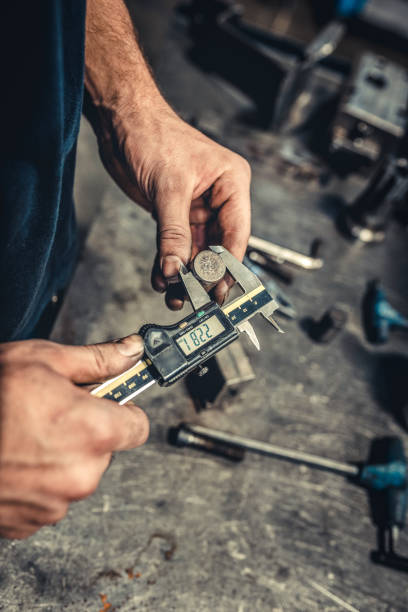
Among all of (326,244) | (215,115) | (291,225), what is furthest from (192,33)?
(326,244)

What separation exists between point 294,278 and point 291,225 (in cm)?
44

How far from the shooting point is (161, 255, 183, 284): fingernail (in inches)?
52.5

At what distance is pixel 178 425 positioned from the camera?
171 centimetres

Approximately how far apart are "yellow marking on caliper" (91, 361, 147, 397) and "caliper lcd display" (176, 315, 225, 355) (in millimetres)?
152

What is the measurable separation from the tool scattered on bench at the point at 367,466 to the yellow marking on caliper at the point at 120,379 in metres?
0.55

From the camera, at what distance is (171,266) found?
134 centimetres

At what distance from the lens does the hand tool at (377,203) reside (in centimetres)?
224

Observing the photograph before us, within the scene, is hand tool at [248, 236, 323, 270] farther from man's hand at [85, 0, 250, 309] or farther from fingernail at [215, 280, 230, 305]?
fingernail at [215, 280, 230, 305]

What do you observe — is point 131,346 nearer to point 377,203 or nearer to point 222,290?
point 222,290

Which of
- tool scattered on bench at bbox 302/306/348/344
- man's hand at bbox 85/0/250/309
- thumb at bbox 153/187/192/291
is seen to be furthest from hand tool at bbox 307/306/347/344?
thumb at bbox 153/187/192/291

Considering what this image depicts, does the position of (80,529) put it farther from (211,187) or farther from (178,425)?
(211,187)

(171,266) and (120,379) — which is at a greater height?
(171,266)

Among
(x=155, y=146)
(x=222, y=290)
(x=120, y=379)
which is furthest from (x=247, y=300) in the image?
(x=155, y=146)

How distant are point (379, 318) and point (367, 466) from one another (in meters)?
0.88
